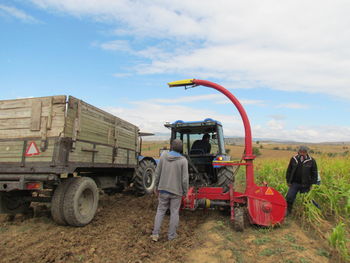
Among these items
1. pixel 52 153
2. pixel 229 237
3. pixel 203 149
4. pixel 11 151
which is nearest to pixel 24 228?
pixel 11 151

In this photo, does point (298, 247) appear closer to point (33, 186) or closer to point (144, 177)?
point (33, 186)

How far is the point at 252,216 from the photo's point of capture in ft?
14.6

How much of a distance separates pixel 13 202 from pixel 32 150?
1540mm

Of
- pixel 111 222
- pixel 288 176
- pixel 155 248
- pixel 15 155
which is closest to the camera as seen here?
pixel 155 248

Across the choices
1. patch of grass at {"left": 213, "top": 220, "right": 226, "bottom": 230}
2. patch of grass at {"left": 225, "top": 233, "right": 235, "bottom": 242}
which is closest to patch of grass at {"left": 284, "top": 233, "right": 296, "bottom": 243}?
patch of grass at {"left": 225, "top": 233, "right": 235, "bottom": 242}

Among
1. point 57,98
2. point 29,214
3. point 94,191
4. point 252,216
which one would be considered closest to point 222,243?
point 252,216

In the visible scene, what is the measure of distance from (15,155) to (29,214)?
161 centimetres

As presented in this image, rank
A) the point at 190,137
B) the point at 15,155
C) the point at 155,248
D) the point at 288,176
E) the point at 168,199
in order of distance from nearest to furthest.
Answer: the point at 155,248, the point at 168,199, the point at 15,155, the point at 288,176, the point at 190,137

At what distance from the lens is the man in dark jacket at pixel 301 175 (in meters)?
5.16

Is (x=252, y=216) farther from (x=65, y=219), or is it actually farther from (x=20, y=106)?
(x=20, y=106)

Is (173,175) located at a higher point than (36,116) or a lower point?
lower

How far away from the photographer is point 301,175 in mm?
5211

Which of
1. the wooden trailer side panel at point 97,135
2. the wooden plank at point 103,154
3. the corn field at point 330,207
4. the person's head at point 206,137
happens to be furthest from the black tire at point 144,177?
the corn field at point 330,207

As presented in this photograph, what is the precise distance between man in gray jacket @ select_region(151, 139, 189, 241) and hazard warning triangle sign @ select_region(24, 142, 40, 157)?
2.02 metres
